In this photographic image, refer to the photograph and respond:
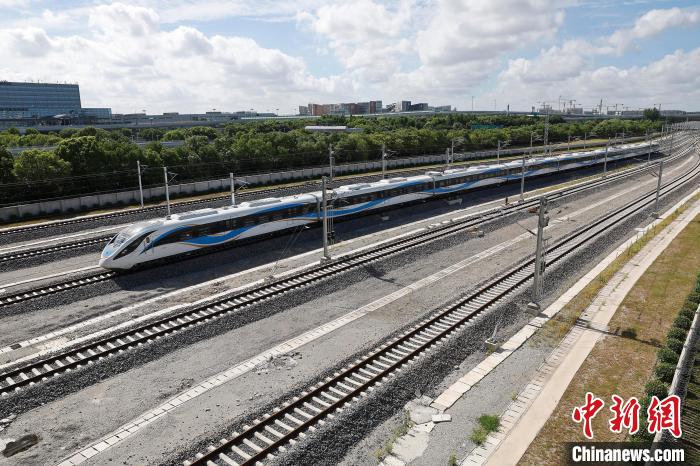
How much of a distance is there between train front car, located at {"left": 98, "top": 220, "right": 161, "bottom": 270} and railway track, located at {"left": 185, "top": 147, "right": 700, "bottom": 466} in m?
15.5

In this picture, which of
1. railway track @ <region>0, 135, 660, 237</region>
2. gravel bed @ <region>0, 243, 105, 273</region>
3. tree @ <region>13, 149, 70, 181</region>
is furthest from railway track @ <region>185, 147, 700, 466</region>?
tree @ <region>13, 149, 70, 181</region>

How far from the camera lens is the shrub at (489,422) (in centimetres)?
1372

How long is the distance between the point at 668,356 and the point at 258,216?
2435cm

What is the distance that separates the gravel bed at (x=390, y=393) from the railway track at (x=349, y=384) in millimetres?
363

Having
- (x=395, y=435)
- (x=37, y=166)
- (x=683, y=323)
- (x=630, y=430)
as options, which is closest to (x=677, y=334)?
(x=683, y=323)

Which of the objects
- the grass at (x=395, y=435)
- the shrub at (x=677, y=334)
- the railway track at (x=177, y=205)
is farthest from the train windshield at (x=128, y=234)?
the shrub at (x=677, y=334)

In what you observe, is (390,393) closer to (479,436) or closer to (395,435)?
(395,435)

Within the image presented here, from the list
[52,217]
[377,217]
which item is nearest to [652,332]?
[377,217]

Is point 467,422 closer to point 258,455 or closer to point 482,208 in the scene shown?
point 258,455

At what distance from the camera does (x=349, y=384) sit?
16438mm

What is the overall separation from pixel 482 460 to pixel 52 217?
43.1 meters

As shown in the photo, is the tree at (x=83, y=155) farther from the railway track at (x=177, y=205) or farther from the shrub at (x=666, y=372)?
the shrub at (x=666, y=372)

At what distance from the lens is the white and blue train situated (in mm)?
27250

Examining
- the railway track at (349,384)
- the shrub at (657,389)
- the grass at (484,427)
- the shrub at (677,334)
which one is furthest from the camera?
the shrub at (677,334)
